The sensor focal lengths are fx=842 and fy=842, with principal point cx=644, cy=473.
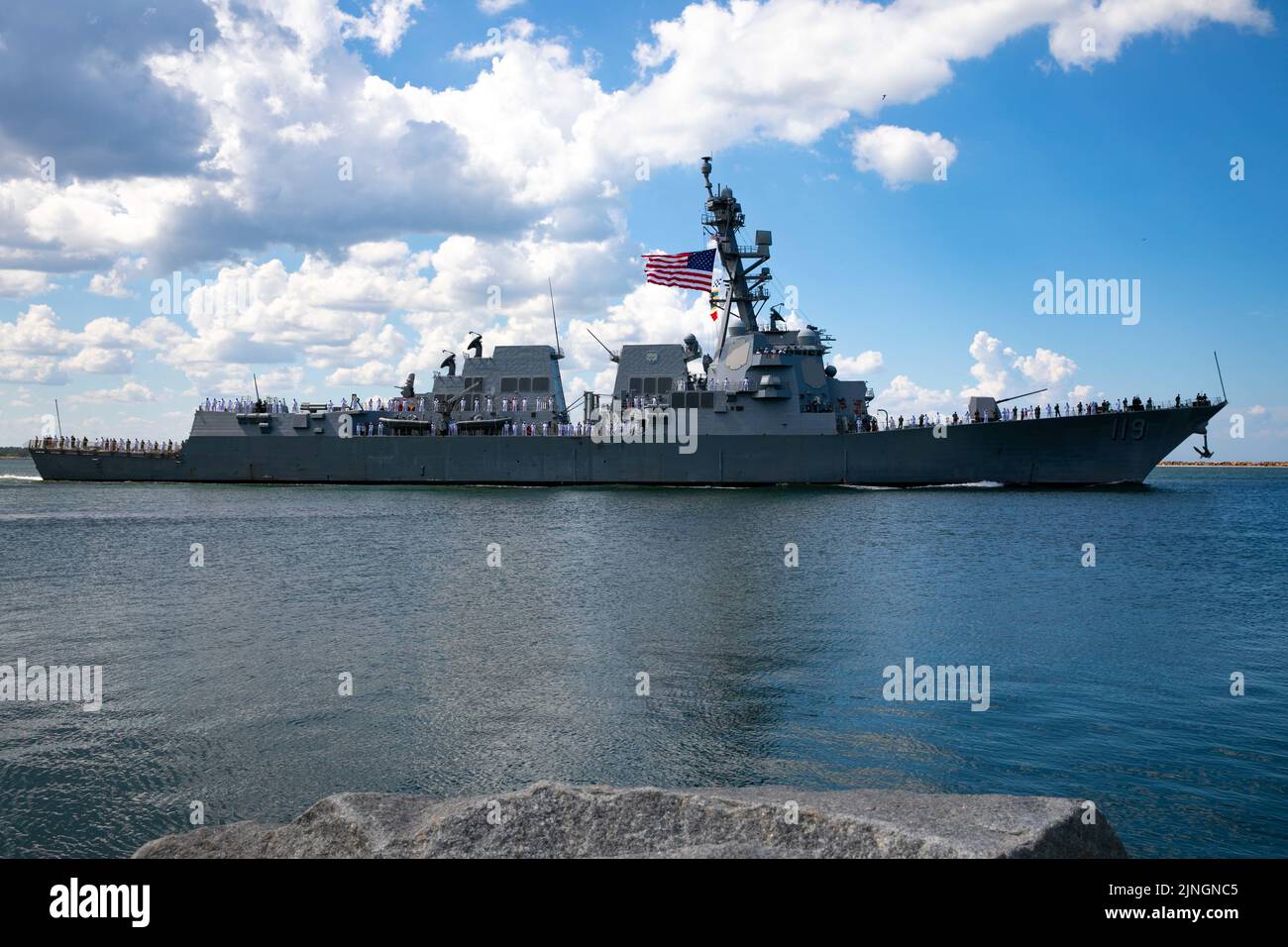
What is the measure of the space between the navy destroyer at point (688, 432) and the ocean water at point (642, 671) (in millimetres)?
17935

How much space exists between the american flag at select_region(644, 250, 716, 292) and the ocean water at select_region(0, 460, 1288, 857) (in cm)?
1954

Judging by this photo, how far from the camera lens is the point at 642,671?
12727mm

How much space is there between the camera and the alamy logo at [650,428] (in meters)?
51.2

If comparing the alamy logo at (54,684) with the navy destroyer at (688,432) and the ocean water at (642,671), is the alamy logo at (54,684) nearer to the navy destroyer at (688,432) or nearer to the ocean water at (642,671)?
the ocean water at (642,671)

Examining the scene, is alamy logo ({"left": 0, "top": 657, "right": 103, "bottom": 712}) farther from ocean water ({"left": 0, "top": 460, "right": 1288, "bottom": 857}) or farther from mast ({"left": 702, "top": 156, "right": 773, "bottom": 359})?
mast ({"left": 702, "top": 156, "right": 773, "bottom": 359})

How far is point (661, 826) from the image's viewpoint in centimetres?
487

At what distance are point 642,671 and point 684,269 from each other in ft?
116

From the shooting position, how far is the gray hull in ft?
151

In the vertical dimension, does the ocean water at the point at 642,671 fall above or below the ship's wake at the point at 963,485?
below

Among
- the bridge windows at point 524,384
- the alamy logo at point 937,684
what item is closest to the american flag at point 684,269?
the bridge windows at point 524,384
